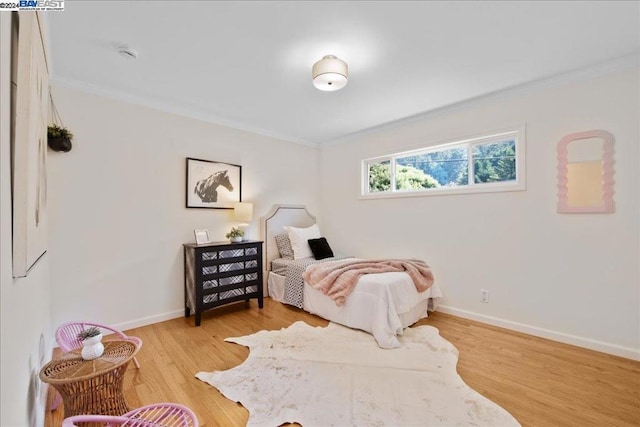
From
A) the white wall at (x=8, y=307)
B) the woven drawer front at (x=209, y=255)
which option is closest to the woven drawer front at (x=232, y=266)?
the woven drawer front at (x=209, y=255)

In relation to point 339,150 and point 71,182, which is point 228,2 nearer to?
point 71,182

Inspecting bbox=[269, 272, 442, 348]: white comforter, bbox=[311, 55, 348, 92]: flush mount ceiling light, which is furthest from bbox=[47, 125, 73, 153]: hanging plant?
bbox=[269, 272, 442, 348]: white comforter

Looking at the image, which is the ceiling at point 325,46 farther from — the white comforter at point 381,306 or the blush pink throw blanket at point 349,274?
the white comforter at point 381,306

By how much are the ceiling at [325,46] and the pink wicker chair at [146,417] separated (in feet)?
7.23

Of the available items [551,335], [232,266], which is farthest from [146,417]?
[551,335]

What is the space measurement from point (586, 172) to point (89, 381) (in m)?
3.85

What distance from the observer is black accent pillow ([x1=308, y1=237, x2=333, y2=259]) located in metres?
4.08

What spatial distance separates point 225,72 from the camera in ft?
8.33

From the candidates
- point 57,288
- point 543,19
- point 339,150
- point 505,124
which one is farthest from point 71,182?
point 505,124

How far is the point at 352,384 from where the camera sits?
1946mm

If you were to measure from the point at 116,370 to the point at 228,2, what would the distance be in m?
2.17

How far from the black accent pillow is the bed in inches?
5.7

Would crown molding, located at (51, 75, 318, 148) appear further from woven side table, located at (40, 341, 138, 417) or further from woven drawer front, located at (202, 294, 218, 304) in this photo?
woven side table, located at (40, 341, 138, 417)

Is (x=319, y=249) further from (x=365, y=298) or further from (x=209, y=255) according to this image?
(x=209, y=255)
